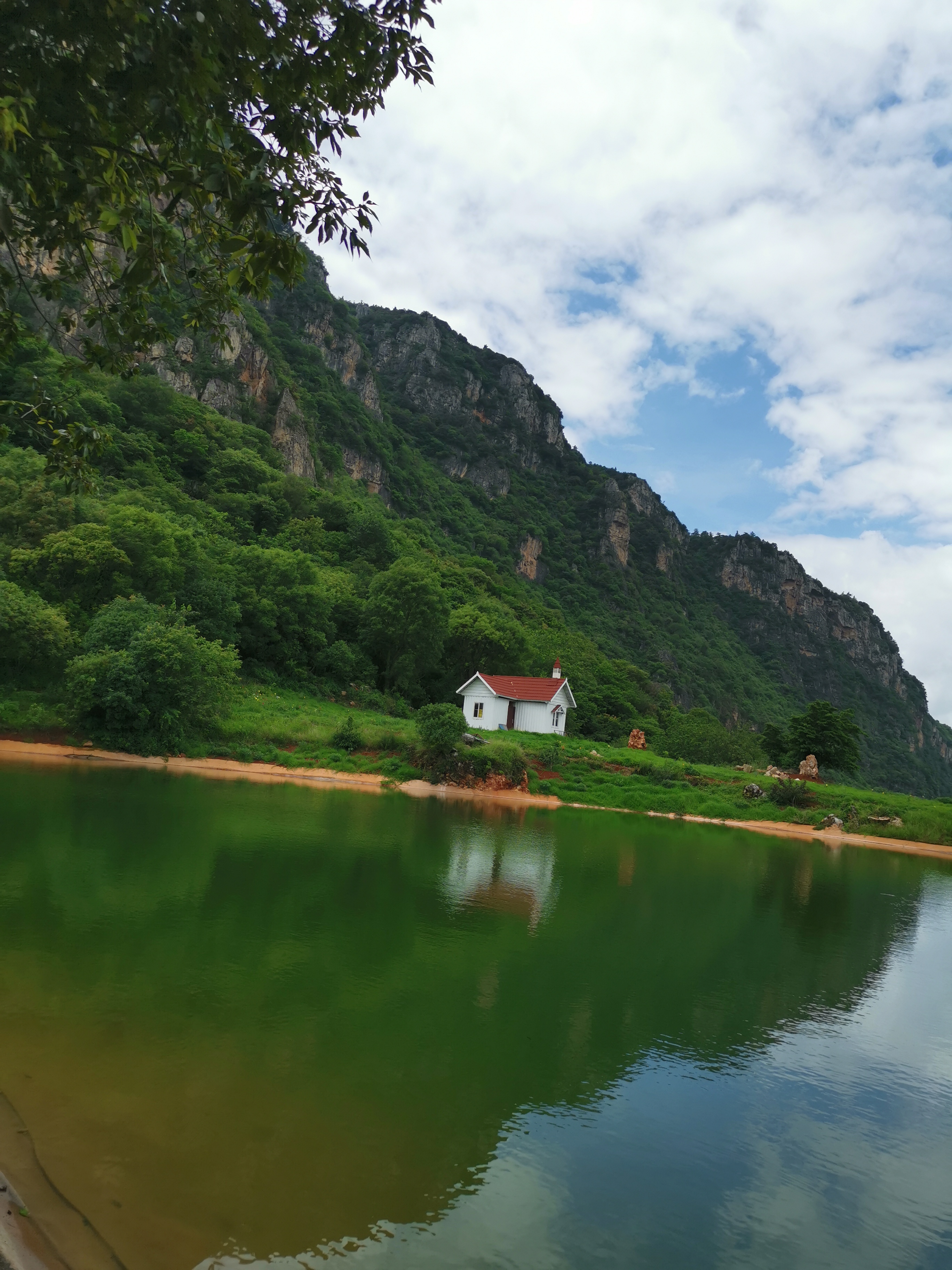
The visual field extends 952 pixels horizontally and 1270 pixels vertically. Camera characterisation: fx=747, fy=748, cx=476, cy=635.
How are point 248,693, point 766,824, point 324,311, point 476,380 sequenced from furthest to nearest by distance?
point 476,380 → point 324,311 → point 248,693 → point 766,824

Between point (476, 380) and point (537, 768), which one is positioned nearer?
point (537, 768)

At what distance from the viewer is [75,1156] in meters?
4.86

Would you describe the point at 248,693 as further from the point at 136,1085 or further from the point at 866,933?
the point at 136,1085

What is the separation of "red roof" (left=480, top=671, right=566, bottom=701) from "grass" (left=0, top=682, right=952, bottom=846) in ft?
10.8

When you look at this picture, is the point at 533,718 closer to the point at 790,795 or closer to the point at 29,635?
the point at 790,795

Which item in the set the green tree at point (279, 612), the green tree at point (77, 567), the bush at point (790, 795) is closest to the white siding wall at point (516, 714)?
the green tree at point (279, 612)

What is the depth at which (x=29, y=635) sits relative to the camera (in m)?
28.3

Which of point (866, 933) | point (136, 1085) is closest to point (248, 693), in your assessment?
point (866, 933)

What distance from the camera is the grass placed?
103ft

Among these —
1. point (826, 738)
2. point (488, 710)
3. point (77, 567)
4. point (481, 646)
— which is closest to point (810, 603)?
point (826, 738)

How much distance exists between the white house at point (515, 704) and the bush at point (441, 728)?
1090cm

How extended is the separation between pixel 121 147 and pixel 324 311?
12879 cm

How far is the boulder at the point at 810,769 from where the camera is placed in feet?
146

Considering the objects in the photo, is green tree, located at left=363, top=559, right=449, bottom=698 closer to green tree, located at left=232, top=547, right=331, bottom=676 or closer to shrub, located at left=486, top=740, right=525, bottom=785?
green tree, located at left=232, top=547, right=331, bottom=676
